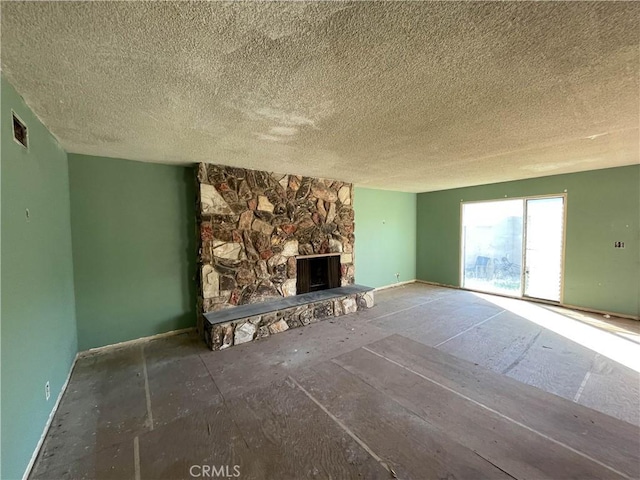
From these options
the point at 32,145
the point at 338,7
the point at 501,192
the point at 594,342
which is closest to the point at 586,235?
the point at 501,192

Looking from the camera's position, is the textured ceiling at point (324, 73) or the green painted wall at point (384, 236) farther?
the green painted wall at point (384, 236)

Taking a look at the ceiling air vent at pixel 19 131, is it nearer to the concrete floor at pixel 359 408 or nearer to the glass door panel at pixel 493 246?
the concrete floor at pixel 359 408

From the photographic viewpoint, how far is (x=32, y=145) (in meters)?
1.93

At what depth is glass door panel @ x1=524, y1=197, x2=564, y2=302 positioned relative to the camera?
15.6 feet

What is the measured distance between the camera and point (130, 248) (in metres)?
3.28

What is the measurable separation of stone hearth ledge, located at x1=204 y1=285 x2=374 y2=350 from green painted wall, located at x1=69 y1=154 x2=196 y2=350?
2.46ft

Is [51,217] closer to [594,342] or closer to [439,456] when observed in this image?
[439,456]

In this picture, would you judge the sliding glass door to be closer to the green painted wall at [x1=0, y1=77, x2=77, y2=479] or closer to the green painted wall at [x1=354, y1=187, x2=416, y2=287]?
the green painted wall at [x1=354, y1=187, x2=416, y2=287]

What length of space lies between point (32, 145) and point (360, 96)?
2470 millimetres

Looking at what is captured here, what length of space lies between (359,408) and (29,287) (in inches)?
Result: 101

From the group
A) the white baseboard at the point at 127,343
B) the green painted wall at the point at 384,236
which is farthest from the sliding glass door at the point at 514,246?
the white baseboard at the point at 127,343

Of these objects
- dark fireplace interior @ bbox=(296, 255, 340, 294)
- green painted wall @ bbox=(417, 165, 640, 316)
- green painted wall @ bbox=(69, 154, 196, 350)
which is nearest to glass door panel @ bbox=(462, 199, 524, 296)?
green painted wall @ bbox=(417, 165, 640, 316)

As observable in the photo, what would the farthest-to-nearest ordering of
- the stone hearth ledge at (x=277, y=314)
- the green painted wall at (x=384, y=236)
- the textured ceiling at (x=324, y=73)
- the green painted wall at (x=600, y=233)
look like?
1. the green painted wall at (x=384, y=236)
2. the green painted wall at (x=600, y=233)
3. the stone hearth ledge at (x=277, y=314)
4. the textured ceiling at (x=324, y=73)

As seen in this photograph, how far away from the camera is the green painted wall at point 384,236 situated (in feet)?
18.8
